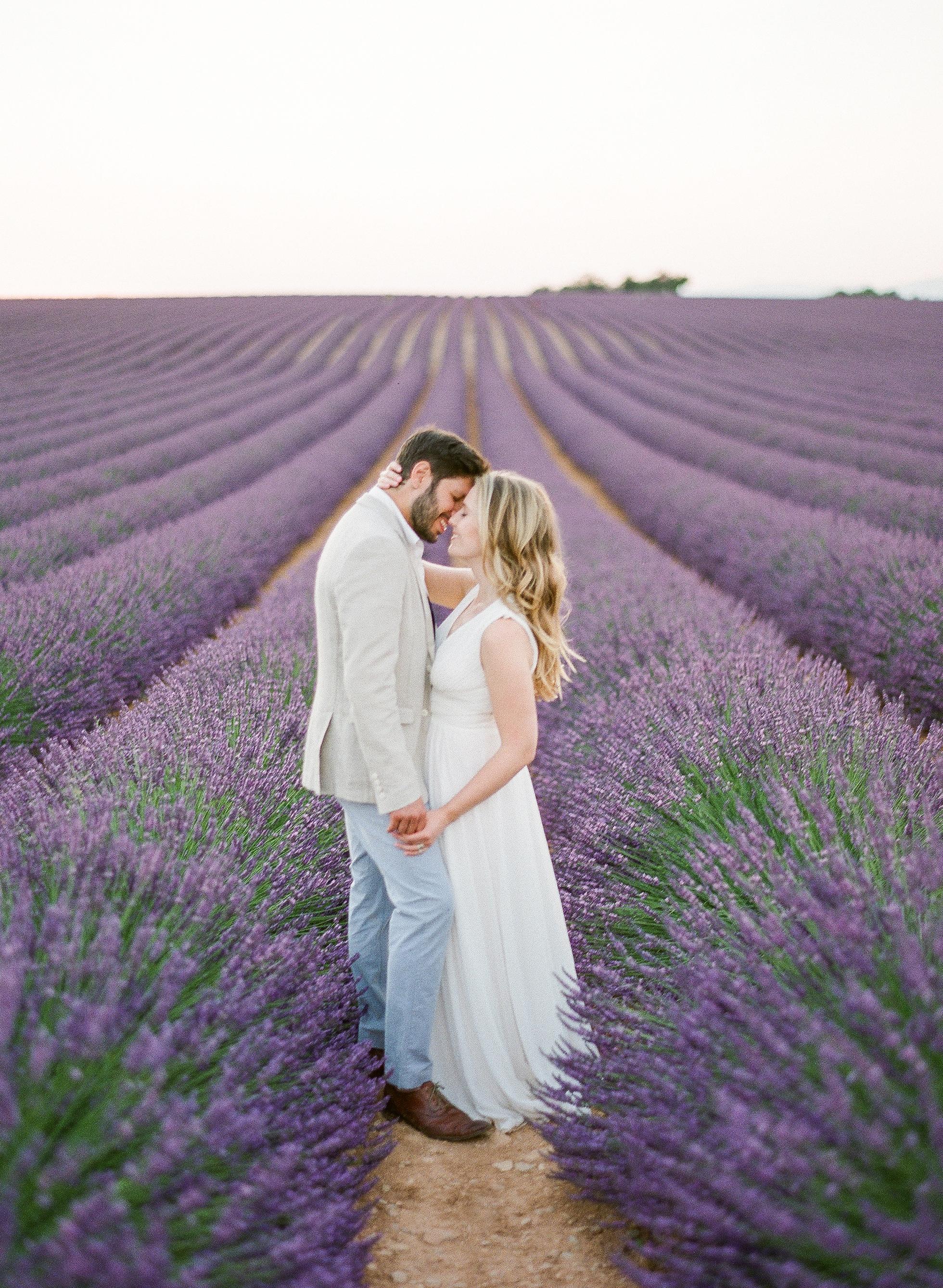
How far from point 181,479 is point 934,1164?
8.94 metres

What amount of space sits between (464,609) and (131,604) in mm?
3258

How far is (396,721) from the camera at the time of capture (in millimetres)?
1711

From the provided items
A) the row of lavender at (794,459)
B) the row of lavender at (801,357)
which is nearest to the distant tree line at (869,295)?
the row of lavender at (801,357)

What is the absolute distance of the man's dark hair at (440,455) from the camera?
1.84 meters

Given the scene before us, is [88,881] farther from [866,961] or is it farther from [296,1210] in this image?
[866,961]

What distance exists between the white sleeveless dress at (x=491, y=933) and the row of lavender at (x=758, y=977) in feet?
0.58

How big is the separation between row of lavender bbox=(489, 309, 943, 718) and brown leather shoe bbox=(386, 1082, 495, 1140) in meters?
3.07

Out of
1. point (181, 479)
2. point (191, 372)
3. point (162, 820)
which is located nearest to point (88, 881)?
point (162, 820)

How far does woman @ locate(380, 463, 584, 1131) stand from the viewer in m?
1.85

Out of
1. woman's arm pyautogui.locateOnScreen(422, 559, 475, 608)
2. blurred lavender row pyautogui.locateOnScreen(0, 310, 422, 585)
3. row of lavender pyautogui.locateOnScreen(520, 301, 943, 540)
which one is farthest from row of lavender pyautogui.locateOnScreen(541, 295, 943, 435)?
woman's arm pyautogui.locateOnScreen(422, 559, 475, 608)

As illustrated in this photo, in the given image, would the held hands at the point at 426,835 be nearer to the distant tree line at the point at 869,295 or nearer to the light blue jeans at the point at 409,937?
the light blue jeans at the point at 409,937

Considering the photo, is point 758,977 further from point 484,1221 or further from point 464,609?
point 464,609

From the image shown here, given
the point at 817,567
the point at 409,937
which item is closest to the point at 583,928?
the point at 409,937

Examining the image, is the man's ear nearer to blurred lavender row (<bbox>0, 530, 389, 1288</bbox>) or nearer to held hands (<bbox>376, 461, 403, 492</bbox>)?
held hands (<bbox>376, 461, 403, 492</bbox>)
